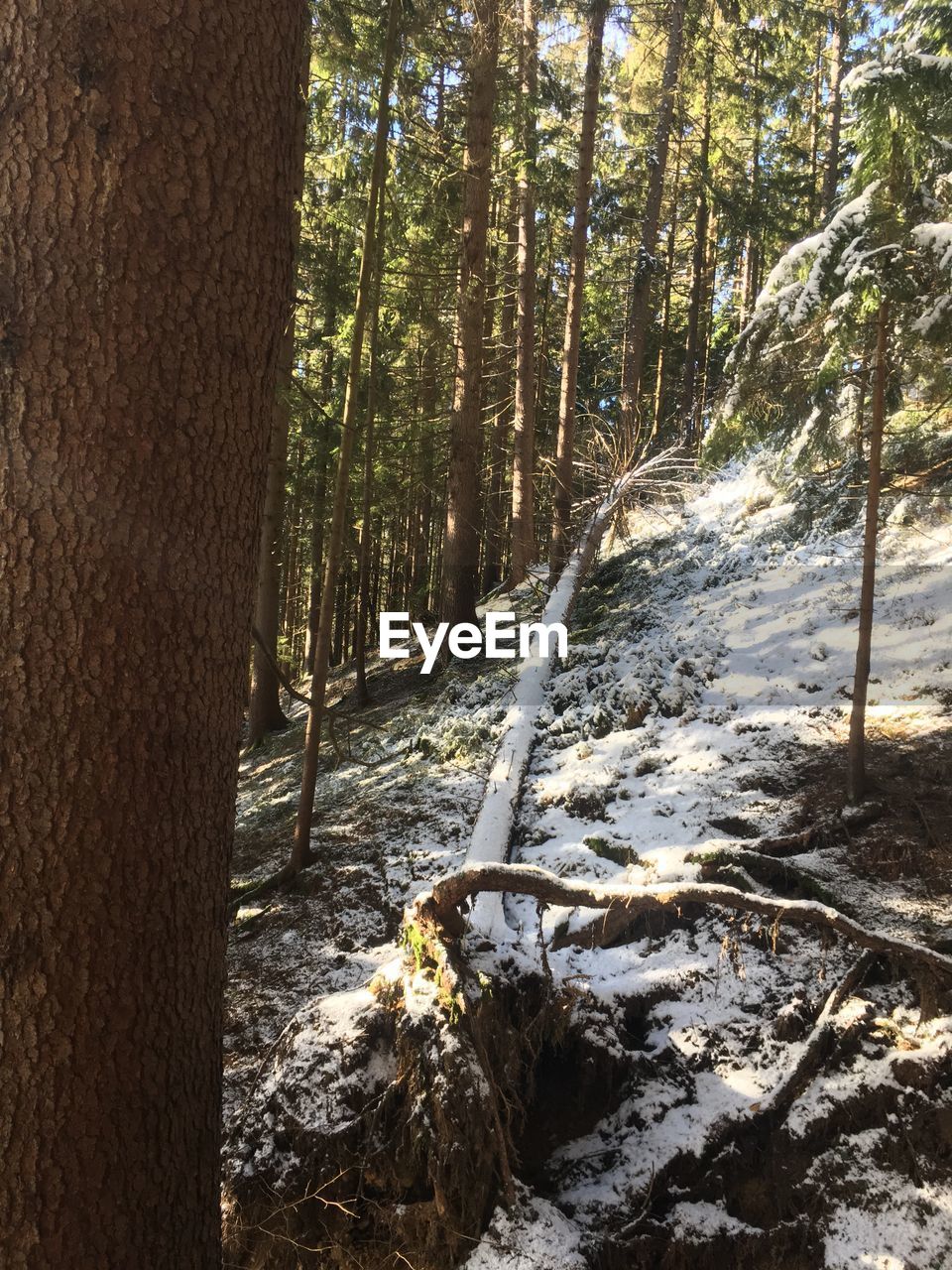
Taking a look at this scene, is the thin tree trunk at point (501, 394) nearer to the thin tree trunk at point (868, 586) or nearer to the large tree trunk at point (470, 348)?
the large tree trunk at point (470, 348)

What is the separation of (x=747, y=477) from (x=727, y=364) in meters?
6.08

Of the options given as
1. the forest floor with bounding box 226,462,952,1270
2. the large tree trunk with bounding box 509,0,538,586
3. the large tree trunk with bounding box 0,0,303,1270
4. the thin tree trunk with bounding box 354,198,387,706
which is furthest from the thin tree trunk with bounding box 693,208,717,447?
the large tree trunk with bounding box 0,0,303,1270

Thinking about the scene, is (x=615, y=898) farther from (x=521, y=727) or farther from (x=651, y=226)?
(x=651, y=226)

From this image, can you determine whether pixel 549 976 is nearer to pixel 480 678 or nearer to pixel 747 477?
pixel 480 678

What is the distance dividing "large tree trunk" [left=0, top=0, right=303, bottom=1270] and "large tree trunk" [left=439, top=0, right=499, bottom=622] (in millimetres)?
Answer: 10018

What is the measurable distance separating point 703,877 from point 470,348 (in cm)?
877

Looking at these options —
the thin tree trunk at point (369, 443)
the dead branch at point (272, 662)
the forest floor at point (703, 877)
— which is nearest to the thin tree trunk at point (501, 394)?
the thin tree trunk at point (369, 443)

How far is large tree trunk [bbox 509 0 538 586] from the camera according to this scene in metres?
12.0

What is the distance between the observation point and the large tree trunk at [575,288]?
1194 centimetres

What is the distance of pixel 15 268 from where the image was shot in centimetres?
165

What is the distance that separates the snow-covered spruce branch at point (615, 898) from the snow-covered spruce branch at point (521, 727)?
47cm

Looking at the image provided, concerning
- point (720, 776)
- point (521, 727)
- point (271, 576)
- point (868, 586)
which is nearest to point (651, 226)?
point (271, 576)

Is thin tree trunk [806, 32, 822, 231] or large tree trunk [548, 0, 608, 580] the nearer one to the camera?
large tree trunk [548, 0, 608, 580]

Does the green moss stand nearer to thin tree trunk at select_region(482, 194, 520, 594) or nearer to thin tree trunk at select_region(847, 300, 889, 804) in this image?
thin tree trunk at select_region(847, 300, 889, 804)
